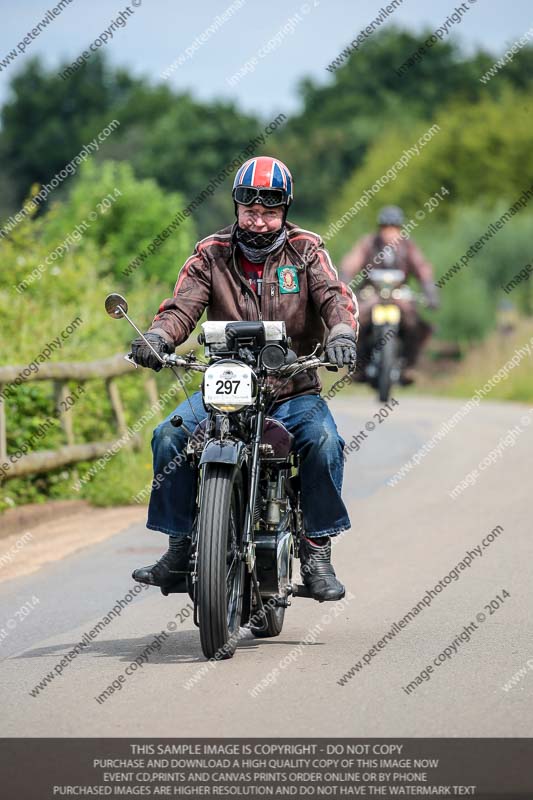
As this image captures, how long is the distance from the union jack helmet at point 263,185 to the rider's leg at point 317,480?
912mm

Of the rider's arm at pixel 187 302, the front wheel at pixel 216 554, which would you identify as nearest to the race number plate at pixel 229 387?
the front wheel at pixel 216 554

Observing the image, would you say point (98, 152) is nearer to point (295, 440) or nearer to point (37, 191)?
point (37, 191)

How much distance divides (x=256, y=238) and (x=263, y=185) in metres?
0.25

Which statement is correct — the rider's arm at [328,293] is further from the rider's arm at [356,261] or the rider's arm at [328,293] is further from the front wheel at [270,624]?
the rider's arm at [356,261]

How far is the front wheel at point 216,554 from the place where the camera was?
6.19 metres

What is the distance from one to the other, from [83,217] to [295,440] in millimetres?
18647

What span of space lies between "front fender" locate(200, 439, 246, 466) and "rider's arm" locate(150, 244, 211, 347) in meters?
0.78

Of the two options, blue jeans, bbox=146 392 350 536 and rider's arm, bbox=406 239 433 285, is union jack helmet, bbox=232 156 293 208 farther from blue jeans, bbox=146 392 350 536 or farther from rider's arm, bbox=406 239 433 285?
rider's arm, bbox=406 239 433 285

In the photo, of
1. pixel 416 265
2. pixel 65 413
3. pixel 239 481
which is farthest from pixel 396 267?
pixel 239 481

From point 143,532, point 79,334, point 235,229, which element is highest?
point 235,229

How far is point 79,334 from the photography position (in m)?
14.9

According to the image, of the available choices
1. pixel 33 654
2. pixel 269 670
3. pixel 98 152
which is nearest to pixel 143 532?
pixel 33 654

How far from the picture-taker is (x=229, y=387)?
639 cm

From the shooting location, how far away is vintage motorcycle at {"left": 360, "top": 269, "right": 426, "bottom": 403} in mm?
18641
